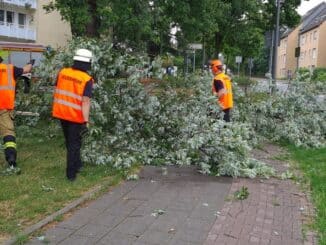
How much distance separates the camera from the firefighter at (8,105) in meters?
7.64

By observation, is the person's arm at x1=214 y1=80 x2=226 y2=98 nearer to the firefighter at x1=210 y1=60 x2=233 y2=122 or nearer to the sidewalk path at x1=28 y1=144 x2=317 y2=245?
the firefighter at x1=210 y1=60 x2=233 y2=122

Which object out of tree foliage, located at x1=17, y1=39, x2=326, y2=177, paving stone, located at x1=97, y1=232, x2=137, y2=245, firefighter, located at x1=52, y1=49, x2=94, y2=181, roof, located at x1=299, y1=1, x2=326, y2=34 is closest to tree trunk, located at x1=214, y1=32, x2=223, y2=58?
tree foliage, located at x1=17, y1=39, x2=326, y2=177

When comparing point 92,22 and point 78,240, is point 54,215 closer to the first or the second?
point 78,240

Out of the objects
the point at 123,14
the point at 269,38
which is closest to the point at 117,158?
the point at 123,14

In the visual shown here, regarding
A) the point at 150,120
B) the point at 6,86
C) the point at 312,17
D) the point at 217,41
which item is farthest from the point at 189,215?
the point at 312,17

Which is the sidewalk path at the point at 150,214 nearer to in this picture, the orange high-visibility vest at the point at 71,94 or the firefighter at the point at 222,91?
the orange high-visibility vest at the point at 71,94

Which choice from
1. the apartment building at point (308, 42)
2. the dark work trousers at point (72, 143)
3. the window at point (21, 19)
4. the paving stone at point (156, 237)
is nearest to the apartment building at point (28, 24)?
the window at point (21, 19)

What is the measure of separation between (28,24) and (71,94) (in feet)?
158

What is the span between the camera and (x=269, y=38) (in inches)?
913

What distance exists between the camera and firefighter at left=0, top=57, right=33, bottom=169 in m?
7.64

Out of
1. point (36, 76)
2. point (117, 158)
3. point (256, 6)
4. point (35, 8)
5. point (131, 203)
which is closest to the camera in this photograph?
point (131, 203)

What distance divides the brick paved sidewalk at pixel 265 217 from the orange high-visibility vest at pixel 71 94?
2.32 meters

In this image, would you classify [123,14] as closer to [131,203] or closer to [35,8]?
[131,203]

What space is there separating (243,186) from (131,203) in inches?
73.5
